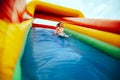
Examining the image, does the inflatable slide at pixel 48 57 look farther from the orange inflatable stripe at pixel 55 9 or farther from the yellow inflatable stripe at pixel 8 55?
the orange inflatable stripe at pixel 55 9

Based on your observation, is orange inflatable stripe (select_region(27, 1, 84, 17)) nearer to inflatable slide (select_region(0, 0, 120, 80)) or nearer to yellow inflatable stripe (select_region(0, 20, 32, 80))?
inflatable slide (select_region(0, 0, 120, 80))

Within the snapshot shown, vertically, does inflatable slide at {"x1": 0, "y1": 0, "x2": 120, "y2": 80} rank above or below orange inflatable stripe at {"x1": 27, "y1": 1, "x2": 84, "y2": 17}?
below

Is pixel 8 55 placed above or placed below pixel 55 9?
below

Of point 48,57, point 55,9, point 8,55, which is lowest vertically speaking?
point 48,57

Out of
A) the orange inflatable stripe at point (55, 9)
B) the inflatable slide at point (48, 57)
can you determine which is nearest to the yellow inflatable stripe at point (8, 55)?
the inflatable slide at point (48, 57)

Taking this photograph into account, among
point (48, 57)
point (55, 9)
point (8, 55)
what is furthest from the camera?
point (55, 9)

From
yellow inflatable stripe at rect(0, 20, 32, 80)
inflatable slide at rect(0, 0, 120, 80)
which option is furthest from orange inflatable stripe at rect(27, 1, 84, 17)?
yellow inflatable stripe at rect(0, 20, 32, 80)

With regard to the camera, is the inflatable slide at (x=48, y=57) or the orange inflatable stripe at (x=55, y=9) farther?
the orange inflatable stripe at (x=55, y=9)

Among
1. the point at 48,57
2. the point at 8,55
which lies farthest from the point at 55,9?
the point at 8,55

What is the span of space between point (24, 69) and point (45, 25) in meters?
Result: 3.61

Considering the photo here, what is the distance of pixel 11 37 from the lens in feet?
2.00

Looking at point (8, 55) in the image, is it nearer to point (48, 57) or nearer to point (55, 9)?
point (48, 57)

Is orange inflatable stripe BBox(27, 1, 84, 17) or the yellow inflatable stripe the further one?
orange inflatable stripe BBox(27, 1, 84, 17)

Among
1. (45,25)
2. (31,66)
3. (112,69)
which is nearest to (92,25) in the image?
(112,69)
